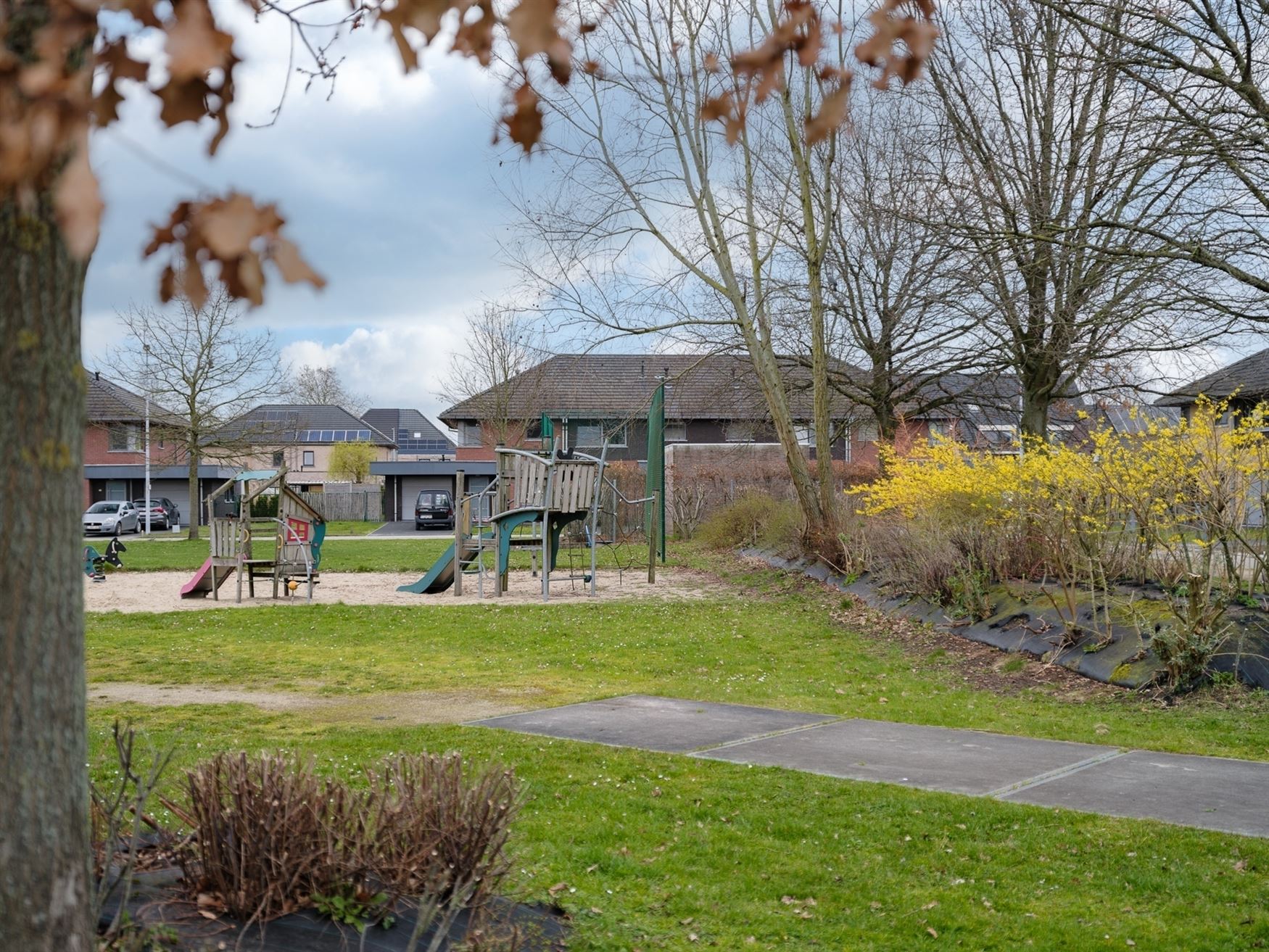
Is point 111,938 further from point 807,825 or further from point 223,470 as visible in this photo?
point 223,470

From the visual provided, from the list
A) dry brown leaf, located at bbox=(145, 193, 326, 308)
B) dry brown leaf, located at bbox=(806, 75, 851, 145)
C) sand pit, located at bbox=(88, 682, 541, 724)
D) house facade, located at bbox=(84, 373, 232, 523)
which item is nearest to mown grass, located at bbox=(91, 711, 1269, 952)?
sand pit, located at bbox=(88, 682, 541, 724)

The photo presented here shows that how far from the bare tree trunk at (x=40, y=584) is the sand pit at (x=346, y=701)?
18.0 ft

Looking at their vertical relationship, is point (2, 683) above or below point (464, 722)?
above

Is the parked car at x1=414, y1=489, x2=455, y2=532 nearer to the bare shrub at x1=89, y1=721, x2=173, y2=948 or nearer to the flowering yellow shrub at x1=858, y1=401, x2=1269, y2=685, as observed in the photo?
the flowering yellow shrub at x1=858, y1=401, x2=1269, y2=685

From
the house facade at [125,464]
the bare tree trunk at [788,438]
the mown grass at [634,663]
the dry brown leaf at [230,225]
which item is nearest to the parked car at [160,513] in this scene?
the house facade at [125,464]

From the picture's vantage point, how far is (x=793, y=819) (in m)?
5.43

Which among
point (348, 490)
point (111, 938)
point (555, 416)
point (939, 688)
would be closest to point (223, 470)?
point (348, 490)

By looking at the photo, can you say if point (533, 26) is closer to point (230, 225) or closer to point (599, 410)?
point (230, 225)

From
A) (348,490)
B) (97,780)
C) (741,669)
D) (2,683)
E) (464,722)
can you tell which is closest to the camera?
(2,683)

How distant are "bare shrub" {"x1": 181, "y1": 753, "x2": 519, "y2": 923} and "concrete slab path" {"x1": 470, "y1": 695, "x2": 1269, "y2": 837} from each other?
9.74ft

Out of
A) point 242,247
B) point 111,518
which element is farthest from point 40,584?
point 111,518

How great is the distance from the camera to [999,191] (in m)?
17.3

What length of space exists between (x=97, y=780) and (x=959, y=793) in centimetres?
420

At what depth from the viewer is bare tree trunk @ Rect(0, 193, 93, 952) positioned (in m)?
2.27
